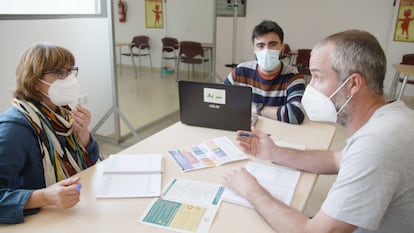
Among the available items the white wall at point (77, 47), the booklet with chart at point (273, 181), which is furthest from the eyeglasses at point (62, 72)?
the white wall at point (77, 47)

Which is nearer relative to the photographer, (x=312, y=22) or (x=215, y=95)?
(x=215, y=95)

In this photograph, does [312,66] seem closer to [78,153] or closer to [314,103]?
[314,103]

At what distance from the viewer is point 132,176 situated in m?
1.34

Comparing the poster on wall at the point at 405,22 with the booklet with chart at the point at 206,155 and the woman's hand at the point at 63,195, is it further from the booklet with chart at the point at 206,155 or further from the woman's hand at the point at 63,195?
the woman's hand at the point at 63,195

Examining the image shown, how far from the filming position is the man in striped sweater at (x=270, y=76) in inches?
87.4

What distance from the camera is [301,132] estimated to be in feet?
6.31

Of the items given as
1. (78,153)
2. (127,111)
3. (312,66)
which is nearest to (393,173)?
(312,66)

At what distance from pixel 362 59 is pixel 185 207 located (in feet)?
2.47

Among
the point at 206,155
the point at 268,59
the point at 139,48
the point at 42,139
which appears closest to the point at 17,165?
the point at 42,139

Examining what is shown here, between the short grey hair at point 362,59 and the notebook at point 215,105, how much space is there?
64cm

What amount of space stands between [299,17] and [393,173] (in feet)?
20.3

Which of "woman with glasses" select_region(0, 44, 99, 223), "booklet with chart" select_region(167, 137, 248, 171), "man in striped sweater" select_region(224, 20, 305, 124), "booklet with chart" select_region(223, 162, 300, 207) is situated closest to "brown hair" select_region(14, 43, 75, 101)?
"woman with glasses" select_region(0, 44, 99, 223)

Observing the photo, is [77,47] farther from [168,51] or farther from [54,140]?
[54,140]

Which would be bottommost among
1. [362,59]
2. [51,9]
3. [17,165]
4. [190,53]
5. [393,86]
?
[393,86]
